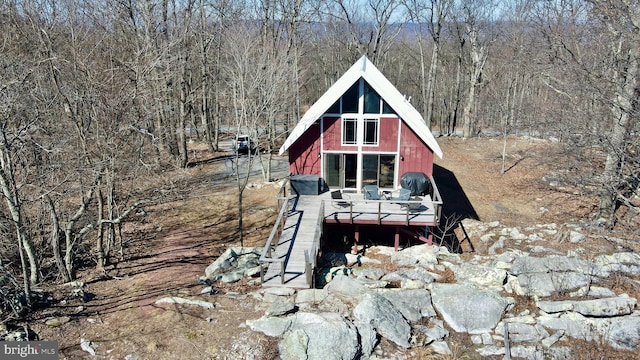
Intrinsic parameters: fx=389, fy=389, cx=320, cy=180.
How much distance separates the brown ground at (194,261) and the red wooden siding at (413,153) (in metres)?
4.68

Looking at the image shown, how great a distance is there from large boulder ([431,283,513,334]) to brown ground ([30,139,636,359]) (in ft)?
14.0

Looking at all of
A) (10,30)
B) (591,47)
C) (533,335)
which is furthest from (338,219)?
(591,47)

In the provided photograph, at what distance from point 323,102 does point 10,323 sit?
12.3 m

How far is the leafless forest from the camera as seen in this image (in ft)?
35.7

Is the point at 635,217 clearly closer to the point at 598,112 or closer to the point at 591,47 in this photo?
the point at 598,112

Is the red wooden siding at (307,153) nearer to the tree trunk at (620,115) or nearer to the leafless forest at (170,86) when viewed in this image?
the leafless forest at (170,86)

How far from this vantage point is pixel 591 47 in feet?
66.8

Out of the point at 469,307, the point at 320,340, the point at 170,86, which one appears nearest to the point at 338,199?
the point at 469,307

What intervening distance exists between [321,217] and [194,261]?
4.79 meters

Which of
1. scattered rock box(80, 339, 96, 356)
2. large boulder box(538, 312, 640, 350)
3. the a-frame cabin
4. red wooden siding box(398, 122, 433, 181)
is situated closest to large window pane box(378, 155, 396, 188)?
the a-frame cabin

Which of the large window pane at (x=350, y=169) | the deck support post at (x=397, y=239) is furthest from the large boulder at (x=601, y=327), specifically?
the large window pane at (x=350, y=169)
